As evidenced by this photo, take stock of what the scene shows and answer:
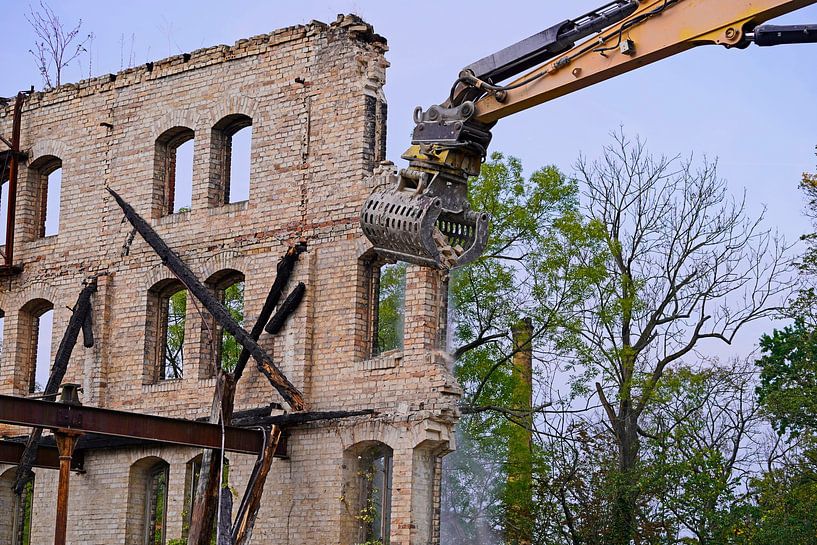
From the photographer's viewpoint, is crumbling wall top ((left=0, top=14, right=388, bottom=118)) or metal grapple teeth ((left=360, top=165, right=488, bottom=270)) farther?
crumbling wall top ((left=0, top=14, right=388, bottom=118))

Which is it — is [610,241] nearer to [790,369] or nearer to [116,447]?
[790,369]

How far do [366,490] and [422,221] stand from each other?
8.44 metres

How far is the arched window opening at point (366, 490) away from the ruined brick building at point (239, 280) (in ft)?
0.12

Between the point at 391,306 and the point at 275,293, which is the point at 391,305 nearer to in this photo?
the point at 391,306

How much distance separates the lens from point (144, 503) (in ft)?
74.6

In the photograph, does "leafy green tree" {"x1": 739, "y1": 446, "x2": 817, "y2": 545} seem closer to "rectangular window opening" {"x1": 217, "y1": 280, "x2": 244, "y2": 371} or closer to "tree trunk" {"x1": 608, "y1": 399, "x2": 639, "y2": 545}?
"tree trunk" {"x1": 608, "y1": 399, "x2": 639, "y2": 545}

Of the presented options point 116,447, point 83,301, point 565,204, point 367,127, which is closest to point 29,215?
point 83,301

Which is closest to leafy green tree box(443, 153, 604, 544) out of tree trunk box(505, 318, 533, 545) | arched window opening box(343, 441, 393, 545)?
tree trunk box(505, 318, 533, 545)

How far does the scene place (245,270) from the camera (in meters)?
22.0

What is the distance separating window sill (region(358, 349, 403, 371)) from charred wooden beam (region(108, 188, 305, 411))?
45.0 inches

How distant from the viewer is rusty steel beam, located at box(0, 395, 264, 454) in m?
17.9

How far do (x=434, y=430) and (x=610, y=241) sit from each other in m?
15.4

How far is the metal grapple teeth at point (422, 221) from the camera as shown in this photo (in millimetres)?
12656

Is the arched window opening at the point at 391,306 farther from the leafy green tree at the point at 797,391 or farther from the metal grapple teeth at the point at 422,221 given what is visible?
the metal grapple teeth at the point at 422,221
